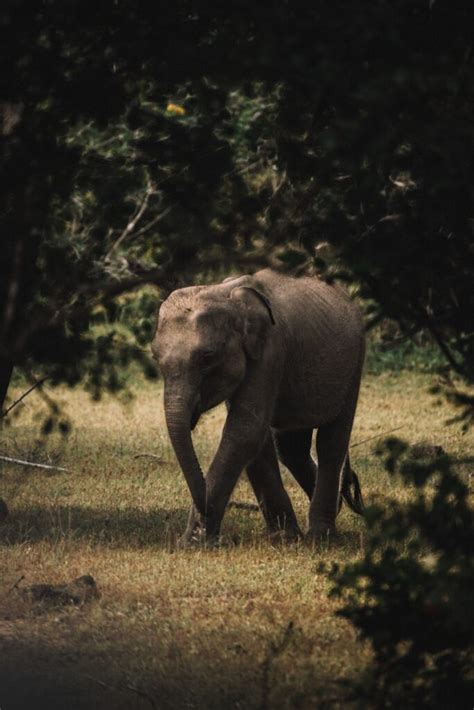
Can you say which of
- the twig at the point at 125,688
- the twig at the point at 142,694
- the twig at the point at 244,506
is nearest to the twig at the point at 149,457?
the twig at the point at 244,506

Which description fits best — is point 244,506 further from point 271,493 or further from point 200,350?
point 200,350

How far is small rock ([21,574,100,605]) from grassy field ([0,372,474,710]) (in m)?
0.07

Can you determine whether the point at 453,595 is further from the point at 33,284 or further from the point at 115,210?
the point at 33,284

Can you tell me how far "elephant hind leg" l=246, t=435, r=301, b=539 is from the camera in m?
10.5

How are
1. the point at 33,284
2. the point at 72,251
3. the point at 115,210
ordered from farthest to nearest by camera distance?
the point at 72,251 → the point at 33,284 → the point at 115,210

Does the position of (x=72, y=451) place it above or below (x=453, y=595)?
below

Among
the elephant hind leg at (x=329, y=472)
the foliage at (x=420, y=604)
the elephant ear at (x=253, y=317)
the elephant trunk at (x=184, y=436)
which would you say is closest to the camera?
the foliage at (x=420, y=604)

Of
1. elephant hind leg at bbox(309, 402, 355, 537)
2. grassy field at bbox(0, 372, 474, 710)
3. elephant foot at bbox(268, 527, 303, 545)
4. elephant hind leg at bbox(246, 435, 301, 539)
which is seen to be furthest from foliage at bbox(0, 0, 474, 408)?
elephant hind leg at bbox(309, 402, 355, 537)

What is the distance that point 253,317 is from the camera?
10.2m

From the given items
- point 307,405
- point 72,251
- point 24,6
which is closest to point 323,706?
point 24,6

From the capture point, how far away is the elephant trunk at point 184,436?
9.66m

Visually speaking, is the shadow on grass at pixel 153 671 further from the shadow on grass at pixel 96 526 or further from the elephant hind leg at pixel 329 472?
the elephant hind leg at pixel 329 472

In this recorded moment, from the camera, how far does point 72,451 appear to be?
50.3 feet

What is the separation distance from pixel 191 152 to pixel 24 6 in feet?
2.57
